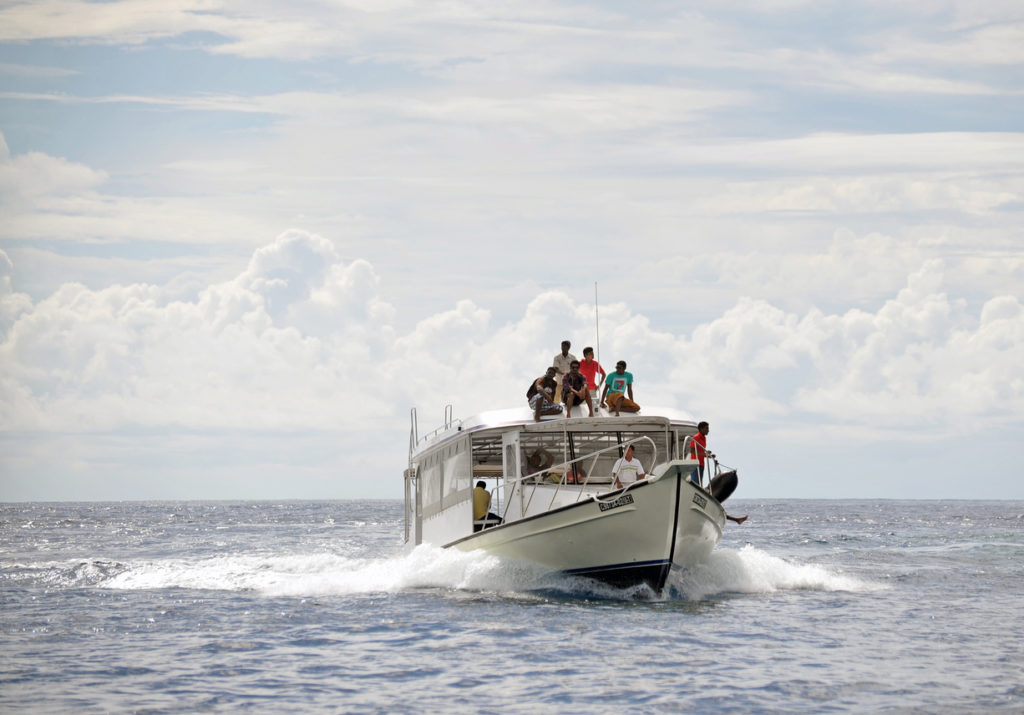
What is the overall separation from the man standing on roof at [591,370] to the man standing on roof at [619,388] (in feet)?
2.53

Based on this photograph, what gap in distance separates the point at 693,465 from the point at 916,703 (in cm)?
645

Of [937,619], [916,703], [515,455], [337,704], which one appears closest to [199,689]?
[337,704]

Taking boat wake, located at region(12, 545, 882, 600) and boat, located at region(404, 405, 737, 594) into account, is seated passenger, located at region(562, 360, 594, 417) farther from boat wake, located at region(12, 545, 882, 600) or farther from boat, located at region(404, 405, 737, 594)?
boat wake, located at region(12, 545, 882, 600)

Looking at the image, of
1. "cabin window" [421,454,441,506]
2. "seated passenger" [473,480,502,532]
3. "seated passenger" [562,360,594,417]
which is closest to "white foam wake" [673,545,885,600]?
"seated passenger" [562,360,594,417]

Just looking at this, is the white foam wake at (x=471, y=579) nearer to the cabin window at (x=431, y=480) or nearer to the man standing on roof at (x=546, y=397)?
the cabin window at (x=431, y=480)

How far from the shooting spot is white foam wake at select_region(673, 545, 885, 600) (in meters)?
20.9

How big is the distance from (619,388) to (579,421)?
1014 millimetres

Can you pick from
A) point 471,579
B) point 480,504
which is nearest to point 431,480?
point 480,504

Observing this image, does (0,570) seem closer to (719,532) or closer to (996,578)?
(719,532)

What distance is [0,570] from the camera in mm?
31078

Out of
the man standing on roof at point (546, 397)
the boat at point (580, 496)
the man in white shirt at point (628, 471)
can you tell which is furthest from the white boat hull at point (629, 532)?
the man standing on roof at point (546, 397)

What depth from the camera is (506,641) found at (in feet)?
53.1

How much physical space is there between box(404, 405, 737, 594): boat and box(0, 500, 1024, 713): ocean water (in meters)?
0.59

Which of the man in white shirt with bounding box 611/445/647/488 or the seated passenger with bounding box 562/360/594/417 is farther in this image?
the seated passenger with bounding box 562/360/594/417
